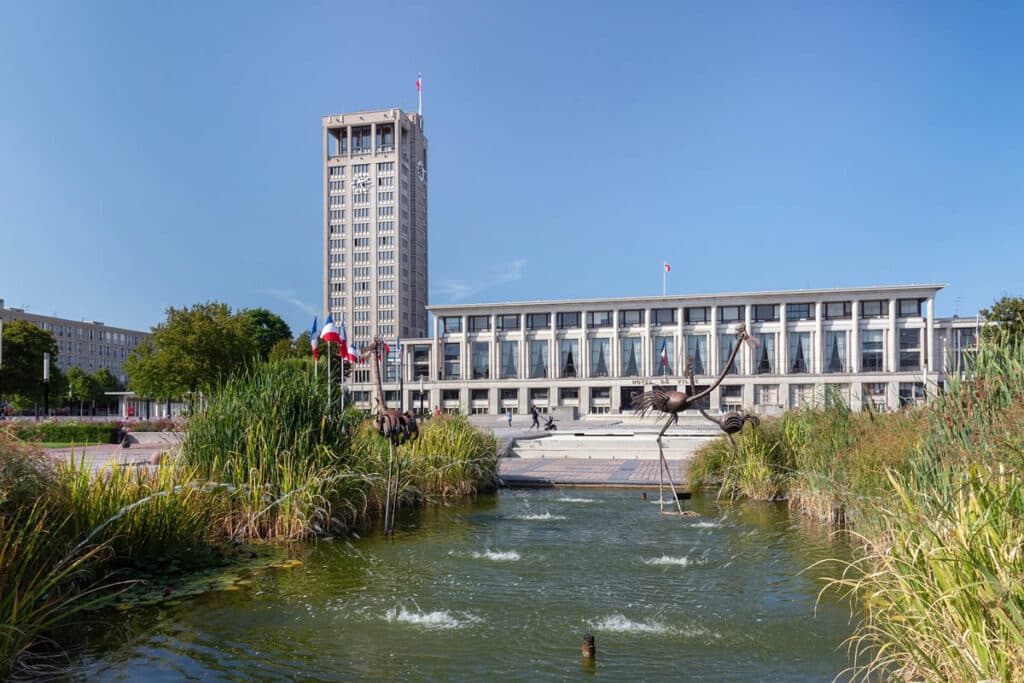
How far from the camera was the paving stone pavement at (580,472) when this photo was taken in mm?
15141

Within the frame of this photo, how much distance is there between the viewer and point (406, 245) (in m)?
122

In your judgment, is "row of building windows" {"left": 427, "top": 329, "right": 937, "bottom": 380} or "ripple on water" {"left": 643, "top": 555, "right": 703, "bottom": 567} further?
"row of building windows" {"left": 427, "top": 329, "right": 937, "bottom": 380}

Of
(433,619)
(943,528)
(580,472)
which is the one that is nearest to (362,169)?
(580,472)

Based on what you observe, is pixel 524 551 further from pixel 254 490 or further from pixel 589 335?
pixel 589 335

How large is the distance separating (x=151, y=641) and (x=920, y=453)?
22.3 feet

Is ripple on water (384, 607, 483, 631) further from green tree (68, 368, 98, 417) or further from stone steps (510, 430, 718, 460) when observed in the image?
green tree (68, 368, 98, 417)

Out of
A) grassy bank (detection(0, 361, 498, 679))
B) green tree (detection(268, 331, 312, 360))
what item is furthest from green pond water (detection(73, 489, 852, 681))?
green tree (detection(268, 331, 312, 360))

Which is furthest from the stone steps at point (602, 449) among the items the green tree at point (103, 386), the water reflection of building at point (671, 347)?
the green tree at point (103, 386)

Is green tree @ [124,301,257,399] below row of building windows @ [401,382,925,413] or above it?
above

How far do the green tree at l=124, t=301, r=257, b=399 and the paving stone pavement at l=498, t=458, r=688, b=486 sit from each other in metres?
25.9

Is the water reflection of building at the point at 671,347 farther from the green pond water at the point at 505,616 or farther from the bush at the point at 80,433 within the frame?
the green pond water at the point at 505,616

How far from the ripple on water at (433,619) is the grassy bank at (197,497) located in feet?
7.83

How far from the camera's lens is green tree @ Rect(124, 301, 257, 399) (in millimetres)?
41250

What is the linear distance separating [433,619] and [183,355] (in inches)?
1552
